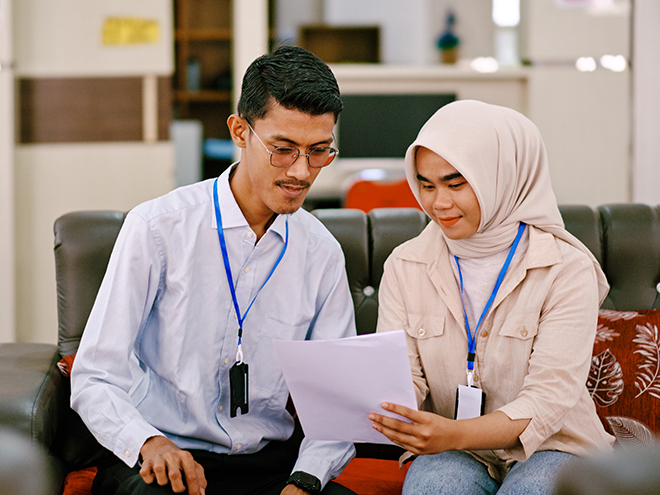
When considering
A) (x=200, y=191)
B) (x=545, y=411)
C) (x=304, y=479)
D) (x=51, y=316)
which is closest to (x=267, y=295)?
(x=200, y=191)

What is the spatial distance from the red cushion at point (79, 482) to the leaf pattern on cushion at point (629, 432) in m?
1.23

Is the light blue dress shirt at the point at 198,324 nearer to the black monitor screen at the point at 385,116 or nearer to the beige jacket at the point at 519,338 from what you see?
the beige jacket at the point at 519,338

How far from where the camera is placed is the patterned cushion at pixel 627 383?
156 cm

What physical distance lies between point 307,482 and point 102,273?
2.52ft

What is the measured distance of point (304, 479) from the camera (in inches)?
50.3

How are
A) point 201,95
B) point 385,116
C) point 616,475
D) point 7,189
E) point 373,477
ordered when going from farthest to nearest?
point 201,95
point 385,116
point 7,189
point 373,477
point 616,475

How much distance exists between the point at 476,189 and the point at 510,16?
12.9 ft

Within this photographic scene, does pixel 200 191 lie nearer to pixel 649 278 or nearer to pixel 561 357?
pixel 561 357

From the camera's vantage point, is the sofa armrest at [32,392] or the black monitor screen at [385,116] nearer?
the sofa armrest at [32,392]

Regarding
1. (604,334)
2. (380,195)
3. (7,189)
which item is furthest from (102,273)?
(7,189)

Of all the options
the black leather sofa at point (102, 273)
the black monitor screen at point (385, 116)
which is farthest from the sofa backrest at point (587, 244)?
the black monitor screen at point (385, 116)

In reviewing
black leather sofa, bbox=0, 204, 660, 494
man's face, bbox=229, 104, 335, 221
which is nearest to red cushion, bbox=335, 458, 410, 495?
black leather sofa, bbox=0, 204, 660, 494

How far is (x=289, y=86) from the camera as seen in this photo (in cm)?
131

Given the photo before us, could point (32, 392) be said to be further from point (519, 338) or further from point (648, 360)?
point (648, 360)
